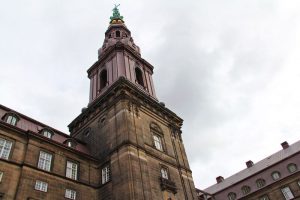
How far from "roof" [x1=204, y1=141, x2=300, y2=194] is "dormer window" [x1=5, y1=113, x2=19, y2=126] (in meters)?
41.4

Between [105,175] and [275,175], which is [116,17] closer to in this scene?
[105,175]

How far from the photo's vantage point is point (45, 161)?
79.6 feet

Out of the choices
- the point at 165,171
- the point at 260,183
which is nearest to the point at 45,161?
the point at 165,171

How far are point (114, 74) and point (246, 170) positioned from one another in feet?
117

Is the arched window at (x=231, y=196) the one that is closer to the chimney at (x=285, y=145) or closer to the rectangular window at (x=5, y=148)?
the chimney at (x=285, y=145)

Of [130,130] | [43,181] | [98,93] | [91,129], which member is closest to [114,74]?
[98,93]

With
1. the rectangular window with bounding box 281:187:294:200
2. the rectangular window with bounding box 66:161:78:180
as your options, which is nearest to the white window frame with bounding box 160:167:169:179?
the rectangular window with bounding box 66:161:78:180

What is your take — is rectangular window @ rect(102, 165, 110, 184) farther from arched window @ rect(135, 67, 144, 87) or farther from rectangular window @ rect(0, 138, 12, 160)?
arched window @ rect(135, 67, 144, 87)

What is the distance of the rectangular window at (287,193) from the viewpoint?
142 ft

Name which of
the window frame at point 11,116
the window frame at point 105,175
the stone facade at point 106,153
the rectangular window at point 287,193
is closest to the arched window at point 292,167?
the rectangular window at point 287,193

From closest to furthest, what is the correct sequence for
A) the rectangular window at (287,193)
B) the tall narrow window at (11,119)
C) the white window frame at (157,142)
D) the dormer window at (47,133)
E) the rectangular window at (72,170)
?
the tall narrow window at (11,119) → the rectangular window at (72,170) → the dormer window at (47,133) → the white window frame at (157,142) → the rectangular window at (287,193)

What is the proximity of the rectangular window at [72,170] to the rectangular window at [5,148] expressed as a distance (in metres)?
5.50

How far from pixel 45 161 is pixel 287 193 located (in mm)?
37755

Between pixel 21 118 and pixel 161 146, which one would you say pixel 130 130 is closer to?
pixel 161 146
